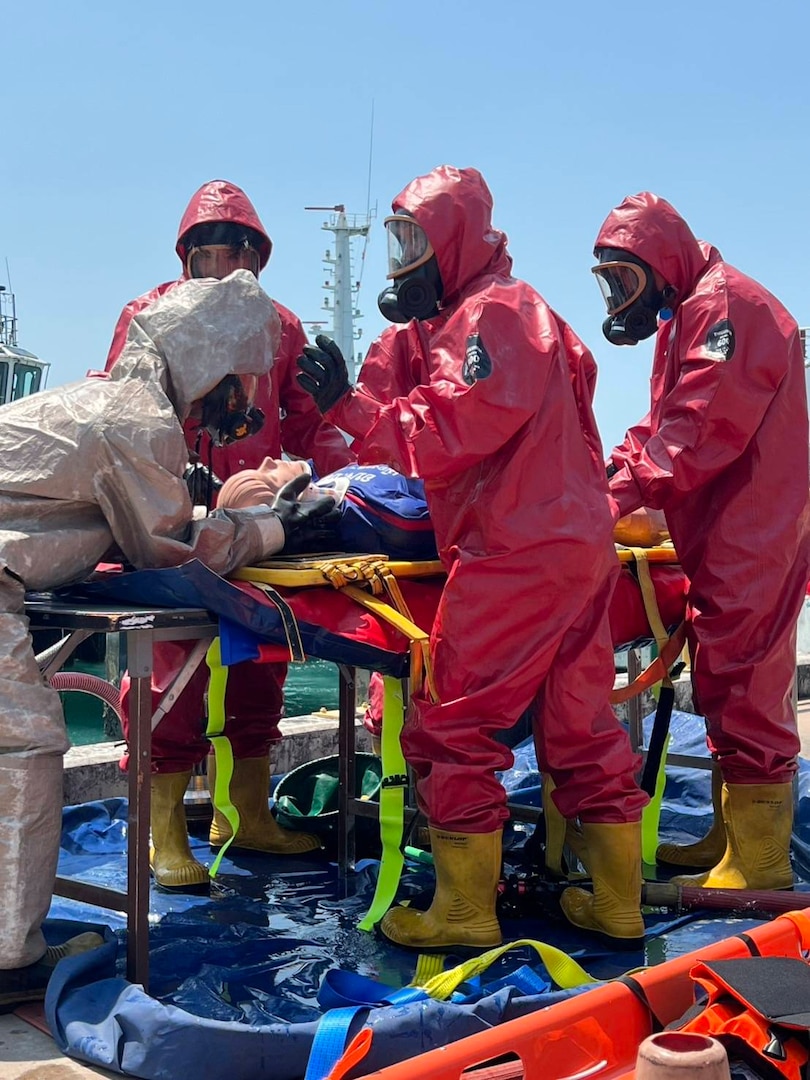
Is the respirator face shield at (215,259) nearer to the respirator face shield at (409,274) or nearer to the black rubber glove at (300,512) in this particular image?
the respirator face shield at (409,274)

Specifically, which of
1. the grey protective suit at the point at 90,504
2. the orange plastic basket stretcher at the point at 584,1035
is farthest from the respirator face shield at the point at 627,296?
the orange plastic basket stretcher at the point at 584,1035

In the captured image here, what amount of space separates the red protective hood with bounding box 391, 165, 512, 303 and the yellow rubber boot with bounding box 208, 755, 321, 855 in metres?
1.91

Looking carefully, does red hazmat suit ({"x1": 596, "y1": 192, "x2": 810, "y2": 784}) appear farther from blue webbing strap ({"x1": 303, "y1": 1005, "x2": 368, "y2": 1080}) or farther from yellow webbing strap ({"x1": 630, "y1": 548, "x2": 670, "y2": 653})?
blue webbing strap ({"x1": 303, "y1": 1005, "x2": 368, "y2": 1080})

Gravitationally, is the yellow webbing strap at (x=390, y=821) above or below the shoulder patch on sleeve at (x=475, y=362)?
below

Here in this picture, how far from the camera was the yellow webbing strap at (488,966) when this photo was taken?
2.91 m

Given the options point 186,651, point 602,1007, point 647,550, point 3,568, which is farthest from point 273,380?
point 602,1007

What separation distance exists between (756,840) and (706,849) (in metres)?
Result: 0.50

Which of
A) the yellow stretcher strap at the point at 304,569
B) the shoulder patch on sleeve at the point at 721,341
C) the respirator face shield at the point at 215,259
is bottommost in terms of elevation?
the yellow stretcher strap at the point at 304,569

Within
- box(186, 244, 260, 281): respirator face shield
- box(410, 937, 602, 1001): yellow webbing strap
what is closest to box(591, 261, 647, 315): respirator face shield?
box(186, 244, 260, 281): respirator face shield

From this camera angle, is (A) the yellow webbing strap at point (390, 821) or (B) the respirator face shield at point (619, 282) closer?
(A) the yellow webbing strap at point (390, 821)

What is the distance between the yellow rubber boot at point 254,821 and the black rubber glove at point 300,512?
124 centimetres

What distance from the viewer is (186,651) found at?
157 inches

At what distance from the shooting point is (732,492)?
3973 millimetres

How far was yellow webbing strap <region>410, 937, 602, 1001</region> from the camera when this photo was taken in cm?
291
